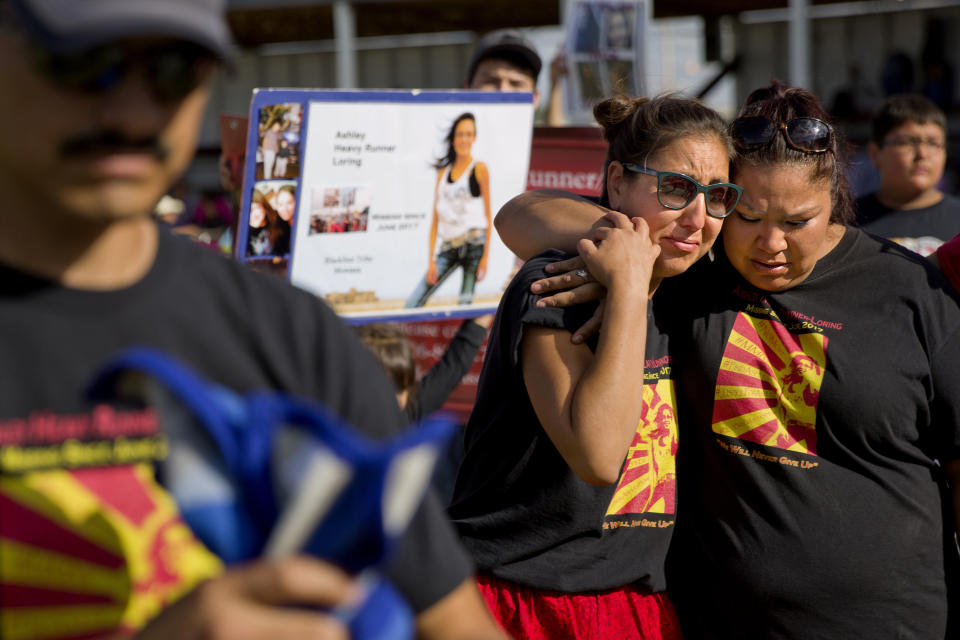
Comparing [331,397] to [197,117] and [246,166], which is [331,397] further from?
[246,166]

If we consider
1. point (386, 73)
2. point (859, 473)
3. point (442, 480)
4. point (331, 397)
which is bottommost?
point (442, 480)

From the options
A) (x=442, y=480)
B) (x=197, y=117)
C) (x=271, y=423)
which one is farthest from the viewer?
(x=442, y=480)

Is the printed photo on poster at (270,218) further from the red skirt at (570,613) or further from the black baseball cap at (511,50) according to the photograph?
the black baseball cap at (511,50)

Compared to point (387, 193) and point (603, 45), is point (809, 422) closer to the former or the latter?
point (387, 193)

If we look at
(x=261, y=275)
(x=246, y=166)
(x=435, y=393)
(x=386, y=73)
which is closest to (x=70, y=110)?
(x=261, y=275)

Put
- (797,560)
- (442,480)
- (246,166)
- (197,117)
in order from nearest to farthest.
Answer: (197,117) → (797,560) → (246,166) → (442,480)

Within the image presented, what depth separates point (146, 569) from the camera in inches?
45.9

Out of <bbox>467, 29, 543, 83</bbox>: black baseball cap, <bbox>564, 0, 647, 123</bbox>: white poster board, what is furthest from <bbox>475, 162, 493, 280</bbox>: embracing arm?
<bbox>564, 0, 647, 123</bbox>: white poster board

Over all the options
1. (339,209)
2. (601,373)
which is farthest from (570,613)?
(339,209)

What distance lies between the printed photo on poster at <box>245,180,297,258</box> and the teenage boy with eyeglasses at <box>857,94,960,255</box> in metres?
3.06

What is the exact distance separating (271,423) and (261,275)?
42 cm

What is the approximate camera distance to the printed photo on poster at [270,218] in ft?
11.0

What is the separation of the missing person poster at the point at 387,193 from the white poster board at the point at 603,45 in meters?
1.63

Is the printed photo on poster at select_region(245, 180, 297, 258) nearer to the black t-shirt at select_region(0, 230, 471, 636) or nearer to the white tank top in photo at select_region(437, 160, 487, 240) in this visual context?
the white tank top in photo at select_region(437, 160, 487, 240)
